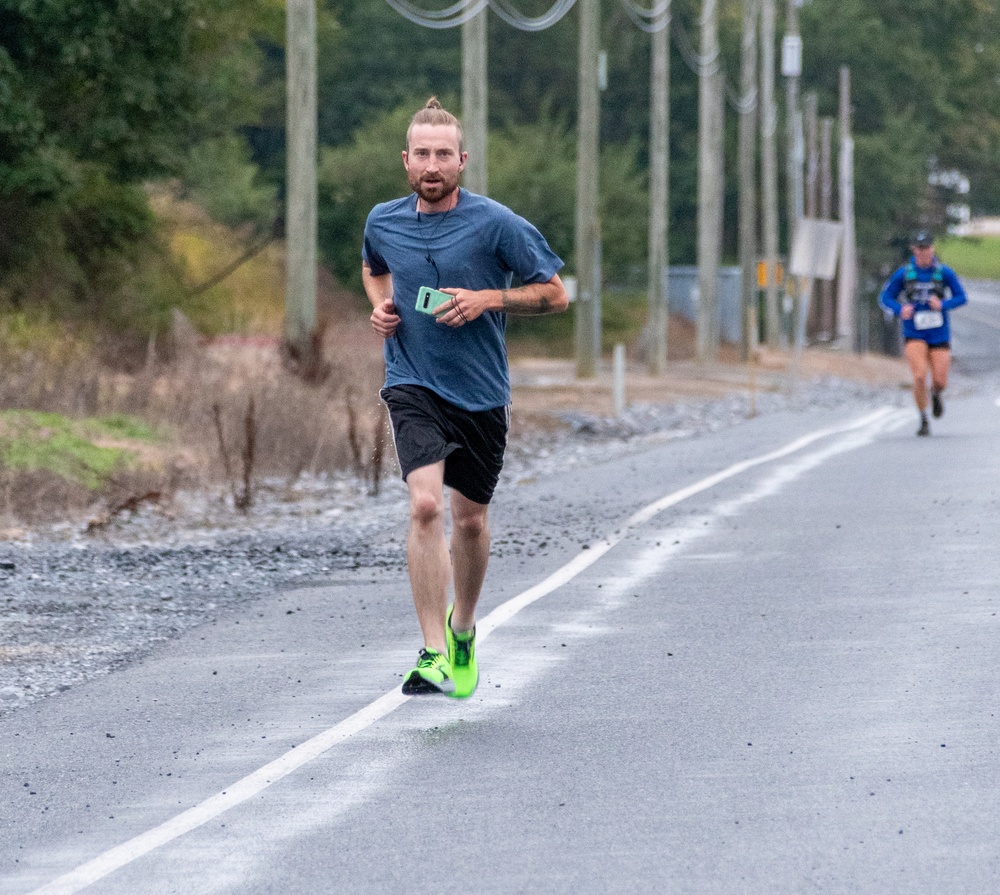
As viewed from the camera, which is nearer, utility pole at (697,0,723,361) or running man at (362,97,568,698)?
running man at (362,97,568,698)

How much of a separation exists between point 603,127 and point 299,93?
4851 cm

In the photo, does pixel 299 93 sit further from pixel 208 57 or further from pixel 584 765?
pixel 584 765

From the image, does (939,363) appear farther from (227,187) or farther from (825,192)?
(825,192)

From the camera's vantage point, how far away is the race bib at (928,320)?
2059 centimetres

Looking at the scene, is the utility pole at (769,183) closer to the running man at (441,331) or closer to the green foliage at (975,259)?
the running man at (441,331)

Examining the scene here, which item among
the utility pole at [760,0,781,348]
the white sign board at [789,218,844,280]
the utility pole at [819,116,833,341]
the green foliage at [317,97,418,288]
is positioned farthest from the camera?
the utility pole at [819,116,833,341]

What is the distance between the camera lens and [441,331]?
7590 millimetres

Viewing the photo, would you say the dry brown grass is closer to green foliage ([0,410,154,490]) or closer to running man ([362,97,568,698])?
green foliage ([0,410,154,490])

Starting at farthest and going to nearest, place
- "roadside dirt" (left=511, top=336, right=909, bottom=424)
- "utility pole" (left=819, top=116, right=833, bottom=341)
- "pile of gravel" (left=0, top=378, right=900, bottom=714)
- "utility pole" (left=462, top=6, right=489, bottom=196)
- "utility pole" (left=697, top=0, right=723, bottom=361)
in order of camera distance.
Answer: "utility pole" (left=819, top=116, right=833, bottom=341)
"utility pole" (left=697, top=0, right=723, bottom=361)
"roadside dirt" (left=511, top=336, right=909, bottom=424)
"utility pole" (left=462, top=6, right=489, bottom=196)
"pile of gravel" (left=0, top=378, right=900, bottom=714)

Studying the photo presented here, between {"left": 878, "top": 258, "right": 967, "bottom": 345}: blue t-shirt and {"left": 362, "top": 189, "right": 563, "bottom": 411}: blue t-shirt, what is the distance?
43.7 feet

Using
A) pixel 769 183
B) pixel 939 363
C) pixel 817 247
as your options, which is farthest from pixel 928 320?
pixel 769 183

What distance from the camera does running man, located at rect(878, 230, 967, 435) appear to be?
20.5 meters

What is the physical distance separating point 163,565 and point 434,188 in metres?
5.84

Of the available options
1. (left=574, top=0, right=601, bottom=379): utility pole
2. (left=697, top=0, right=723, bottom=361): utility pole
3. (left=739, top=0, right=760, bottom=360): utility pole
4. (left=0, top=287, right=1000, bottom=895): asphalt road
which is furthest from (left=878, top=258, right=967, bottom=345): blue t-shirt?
(left=739, top=0, right=760, bottom=360): utility pole
